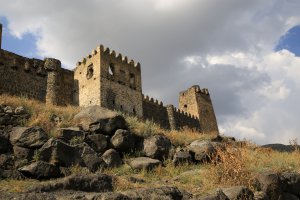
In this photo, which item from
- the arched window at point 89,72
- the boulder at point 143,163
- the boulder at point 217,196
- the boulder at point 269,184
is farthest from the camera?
the arched window at point 89,72

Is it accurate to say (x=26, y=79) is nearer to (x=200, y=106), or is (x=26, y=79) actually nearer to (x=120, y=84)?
(x=120, y=84)

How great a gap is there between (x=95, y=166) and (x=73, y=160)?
2.59 ft

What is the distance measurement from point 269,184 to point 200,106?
3024 centimetres

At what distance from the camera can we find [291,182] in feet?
39.0

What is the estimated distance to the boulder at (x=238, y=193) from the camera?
9.37 metres

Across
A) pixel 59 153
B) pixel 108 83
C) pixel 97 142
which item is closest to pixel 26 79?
pixel 108 83

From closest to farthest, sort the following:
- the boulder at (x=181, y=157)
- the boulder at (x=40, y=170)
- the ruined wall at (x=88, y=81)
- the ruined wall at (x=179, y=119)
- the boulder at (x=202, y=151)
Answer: the boulder at (x=40, y=170) → the boulder at (x=181, y=157) → the boulder at (x=202, y=151) → the ruined wall at (x=88, y=81) → the ruined wall at (x=179, y=119)

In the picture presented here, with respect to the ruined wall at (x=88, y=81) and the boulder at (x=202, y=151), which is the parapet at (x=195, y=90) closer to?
the ruined wall at (x=88, y=81)

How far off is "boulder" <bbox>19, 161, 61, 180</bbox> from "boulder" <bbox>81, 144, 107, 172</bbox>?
1.38m

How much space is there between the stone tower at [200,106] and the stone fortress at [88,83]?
5756 mm

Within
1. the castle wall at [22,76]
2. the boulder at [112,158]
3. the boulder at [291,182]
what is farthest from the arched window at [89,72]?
the boulder at [291,182]

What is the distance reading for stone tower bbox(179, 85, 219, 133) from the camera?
4028cm

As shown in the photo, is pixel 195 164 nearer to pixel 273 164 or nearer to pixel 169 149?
pixel 169 149

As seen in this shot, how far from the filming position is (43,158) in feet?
36.2
